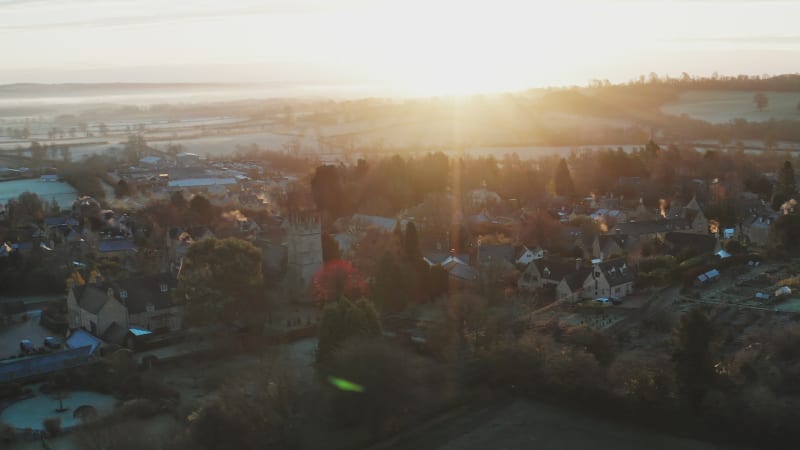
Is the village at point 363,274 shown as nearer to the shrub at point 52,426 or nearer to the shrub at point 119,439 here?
the shrub at point 52,426

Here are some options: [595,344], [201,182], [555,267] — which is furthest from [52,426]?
[201,182]

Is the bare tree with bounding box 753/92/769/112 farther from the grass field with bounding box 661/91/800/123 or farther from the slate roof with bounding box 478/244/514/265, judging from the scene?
the slate roof with bounding box 478/244/514/265

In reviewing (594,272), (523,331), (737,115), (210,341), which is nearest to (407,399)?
(523,331)

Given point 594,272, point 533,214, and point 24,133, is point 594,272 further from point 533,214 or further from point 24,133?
point 24,133

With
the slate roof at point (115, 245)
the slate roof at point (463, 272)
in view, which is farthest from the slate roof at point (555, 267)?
the slate roof at point (115, 245)

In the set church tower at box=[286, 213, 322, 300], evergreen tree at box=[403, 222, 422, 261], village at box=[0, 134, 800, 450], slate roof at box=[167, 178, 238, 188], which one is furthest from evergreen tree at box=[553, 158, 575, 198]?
slate roof at box=[167, 178, 238, 188]

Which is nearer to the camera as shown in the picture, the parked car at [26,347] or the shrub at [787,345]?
the shrub at [787,345]
